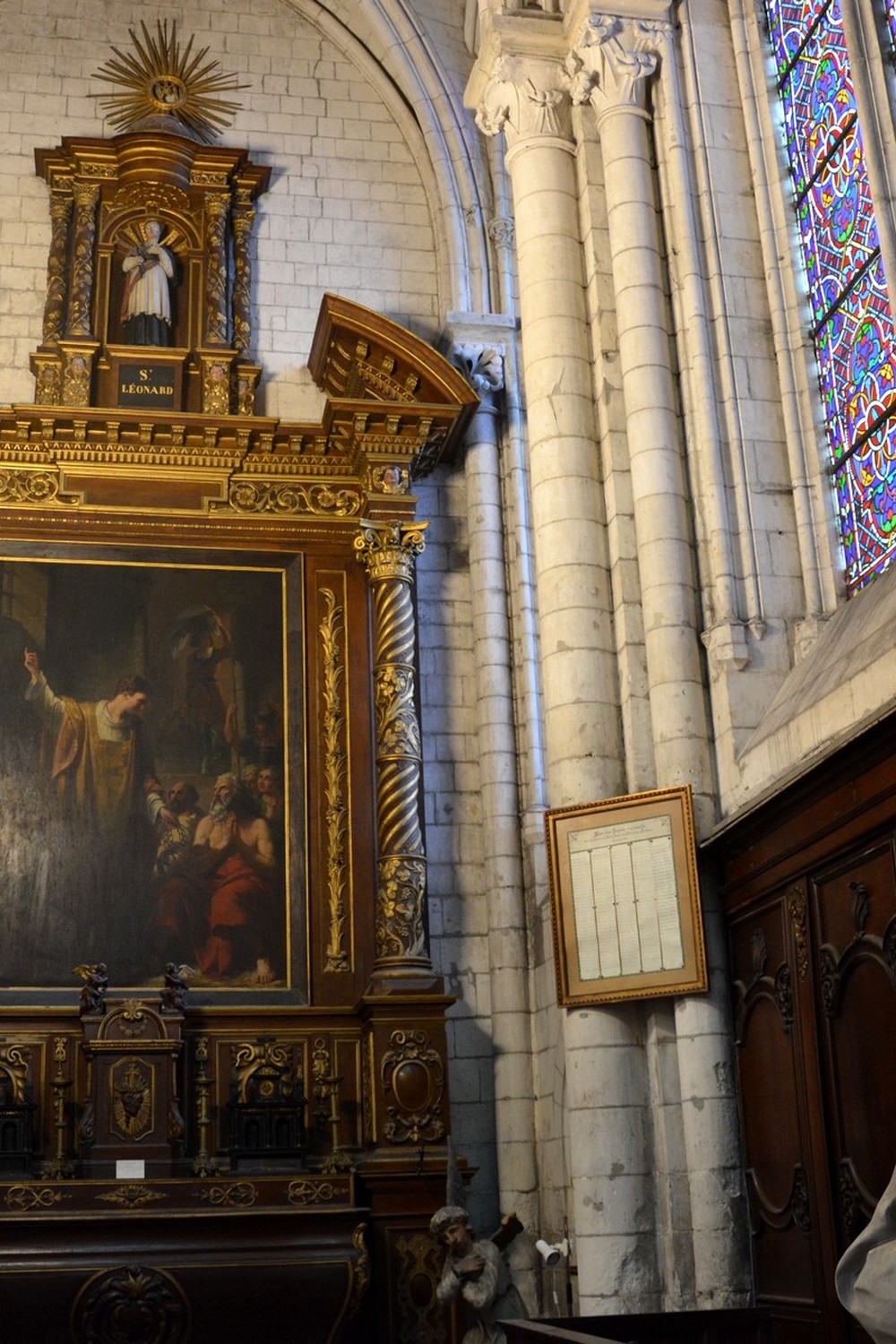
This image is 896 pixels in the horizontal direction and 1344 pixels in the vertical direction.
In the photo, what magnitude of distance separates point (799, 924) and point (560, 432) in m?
3.00

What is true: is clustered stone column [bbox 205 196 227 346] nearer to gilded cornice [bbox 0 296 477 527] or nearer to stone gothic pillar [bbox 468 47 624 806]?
gilded cornice [bbox 0 296 477 527]

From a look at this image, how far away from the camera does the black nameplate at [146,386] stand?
11.0m

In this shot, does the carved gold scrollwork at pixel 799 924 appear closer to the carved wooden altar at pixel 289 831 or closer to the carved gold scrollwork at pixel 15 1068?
the carved wooden altar at pixel 289 831

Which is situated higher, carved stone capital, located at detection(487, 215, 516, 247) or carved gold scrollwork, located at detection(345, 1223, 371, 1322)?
carved stone capital, located at detection(487, 215, 516, 247)

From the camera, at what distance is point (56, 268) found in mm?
11234

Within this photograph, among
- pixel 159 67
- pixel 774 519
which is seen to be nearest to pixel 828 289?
pixel 774 519

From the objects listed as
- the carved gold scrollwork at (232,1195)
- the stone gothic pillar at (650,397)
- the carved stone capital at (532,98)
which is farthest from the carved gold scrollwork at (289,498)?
the carved gold scrollwork at (232,1195)

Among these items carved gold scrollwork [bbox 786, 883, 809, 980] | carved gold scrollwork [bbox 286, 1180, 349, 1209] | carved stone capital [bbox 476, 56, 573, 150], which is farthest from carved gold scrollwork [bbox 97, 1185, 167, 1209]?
carved stone capital [bbox 476, 56, 573, 150]

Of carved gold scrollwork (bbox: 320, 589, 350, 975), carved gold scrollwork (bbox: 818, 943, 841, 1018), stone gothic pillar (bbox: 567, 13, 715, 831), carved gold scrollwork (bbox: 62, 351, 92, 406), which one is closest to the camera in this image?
carved gold scrollwork (bbox: 818, 943, 841, 1018)

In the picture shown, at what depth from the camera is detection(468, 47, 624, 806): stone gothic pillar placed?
316 inches

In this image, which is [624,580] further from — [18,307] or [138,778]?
[18,307]

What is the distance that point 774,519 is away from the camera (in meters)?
8.06

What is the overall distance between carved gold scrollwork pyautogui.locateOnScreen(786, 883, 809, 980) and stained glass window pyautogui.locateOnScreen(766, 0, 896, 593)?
1.69m

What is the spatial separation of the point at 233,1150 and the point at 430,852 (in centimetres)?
235
